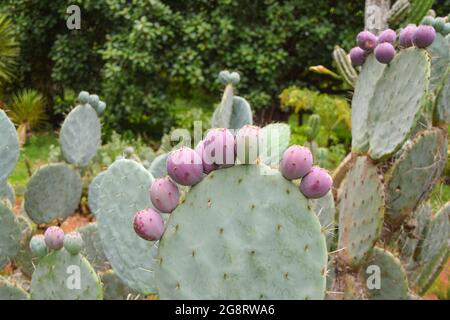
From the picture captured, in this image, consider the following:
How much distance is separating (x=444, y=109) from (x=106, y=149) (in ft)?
16.8

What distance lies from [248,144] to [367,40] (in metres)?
1.45

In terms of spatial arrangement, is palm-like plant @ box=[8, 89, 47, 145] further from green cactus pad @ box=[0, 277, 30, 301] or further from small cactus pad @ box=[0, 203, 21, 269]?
green cactus pad @ box=[0, 277, 30, 301]

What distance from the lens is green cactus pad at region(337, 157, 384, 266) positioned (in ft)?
7.69

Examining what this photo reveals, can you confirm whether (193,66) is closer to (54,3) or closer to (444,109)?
(54,3)


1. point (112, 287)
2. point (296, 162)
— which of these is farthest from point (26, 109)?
point (296, 162)

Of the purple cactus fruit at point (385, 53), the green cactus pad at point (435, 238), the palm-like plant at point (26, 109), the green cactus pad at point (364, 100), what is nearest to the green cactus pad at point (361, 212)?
the green cactus pad at point (364, 100)

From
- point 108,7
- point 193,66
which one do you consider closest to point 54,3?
point 108,7

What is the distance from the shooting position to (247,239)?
1.28m

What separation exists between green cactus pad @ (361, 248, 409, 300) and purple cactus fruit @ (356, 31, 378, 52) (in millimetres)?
782

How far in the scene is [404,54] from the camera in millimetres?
2342

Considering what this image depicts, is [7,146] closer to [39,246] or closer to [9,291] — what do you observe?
[9,291]

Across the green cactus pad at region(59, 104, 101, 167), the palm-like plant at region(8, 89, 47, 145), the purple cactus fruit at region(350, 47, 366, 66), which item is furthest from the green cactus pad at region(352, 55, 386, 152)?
the palm-like plant at region(8, 89, 47, 145)
